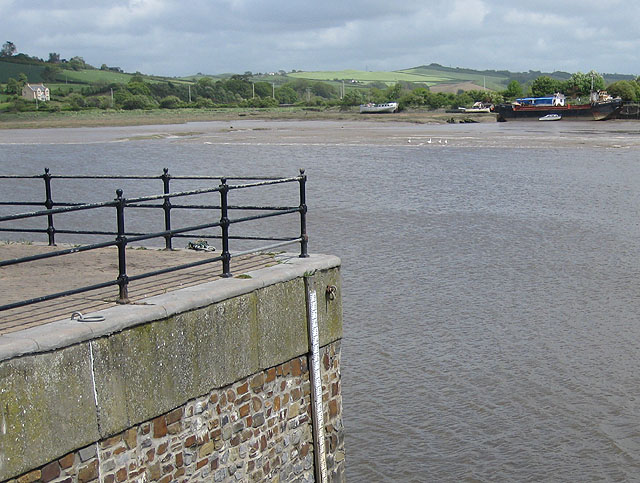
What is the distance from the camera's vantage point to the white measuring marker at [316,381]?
7.81m

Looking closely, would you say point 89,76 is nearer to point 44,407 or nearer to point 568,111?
point 568,111

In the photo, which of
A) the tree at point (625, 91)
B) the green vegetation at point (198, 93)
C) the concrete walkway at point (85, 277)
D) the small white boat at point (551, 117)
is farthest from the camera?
the green vegetation at point (198, 93)

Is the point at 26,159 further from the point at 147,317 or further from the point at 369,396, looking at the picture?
the point at 147,317

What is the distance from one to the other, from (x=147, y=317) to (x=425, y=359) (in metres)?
8.26

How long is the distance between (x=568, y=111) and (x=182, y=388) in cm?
8840

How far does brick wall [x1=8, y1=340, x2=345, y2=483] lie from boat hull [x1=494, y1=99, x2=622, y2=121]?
84.5m

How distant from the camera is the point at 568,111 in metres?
90.2

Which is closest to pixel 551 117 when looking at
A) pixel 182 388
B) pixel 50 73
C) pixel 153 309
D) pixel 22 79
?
pixel 182 388

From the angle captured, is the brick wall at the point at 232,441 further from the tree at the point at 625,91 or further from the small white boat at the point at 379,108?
the small white boat at the point at 379,108

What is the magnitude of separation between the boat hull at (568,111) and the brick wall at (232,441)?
84486 millimetres

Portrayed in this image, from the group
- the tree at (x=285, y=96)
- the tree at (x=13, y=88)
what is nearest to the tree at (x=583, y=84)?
the tree at (x=285, y=96)

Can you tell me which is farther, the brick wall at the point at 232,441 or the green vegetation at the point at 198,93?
the green vegetation at the point at 198,93

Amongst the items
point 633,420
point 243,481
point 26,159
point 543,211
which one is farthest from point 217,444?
point 26,159

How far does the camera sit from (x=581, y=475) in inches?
421
